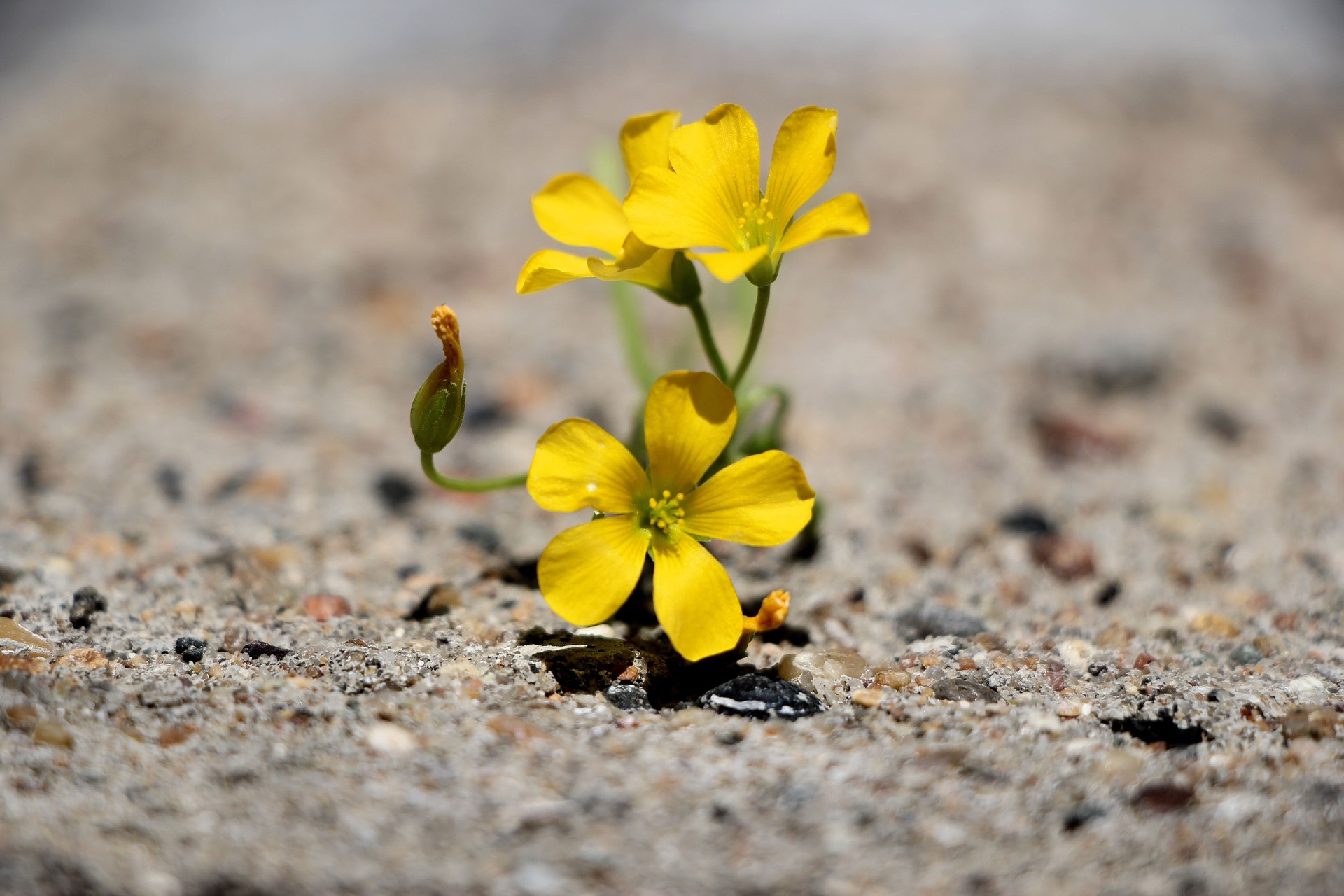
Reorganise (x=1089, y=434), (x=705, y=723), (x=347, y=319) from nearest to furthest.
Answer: (x=705, y=723), (x=1089, y=434), (x=347, y=319)

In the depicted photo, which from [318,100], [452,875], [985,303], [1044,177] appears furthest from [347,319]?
[1044,177]

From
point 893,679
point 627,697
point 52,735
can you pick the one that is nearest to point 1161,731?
point 893,679

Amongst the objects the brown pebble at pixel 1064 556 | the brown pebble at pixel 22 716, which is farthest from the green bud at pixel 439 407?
the brown pebble at pixel 1064 556

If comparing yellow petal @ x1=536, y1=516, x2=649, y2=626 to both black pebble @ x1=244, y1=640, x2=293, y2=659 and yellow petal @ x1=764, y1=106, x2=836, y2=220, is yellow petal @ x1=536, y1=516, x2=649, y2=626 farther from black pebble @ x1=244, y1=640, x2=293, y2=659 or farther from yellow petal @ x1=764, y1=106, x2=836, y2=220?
yellow petal @ x1=764, y1=106, x2=836, y2=220

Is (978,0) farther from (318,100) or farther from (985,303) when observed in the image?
(318,100)

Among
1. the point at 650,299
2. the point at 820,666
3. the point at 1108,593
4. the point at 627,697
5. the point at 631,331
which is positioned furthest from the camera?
the point at 650,299

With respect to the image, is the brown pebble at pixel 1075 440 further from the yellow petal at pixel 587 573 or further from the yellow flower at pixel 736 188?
the yellow petal at pixel 587 573

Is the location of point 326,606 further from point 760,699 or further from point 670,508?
point 760,699

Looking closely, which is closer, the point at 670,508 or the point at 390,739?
the point at 390,739
